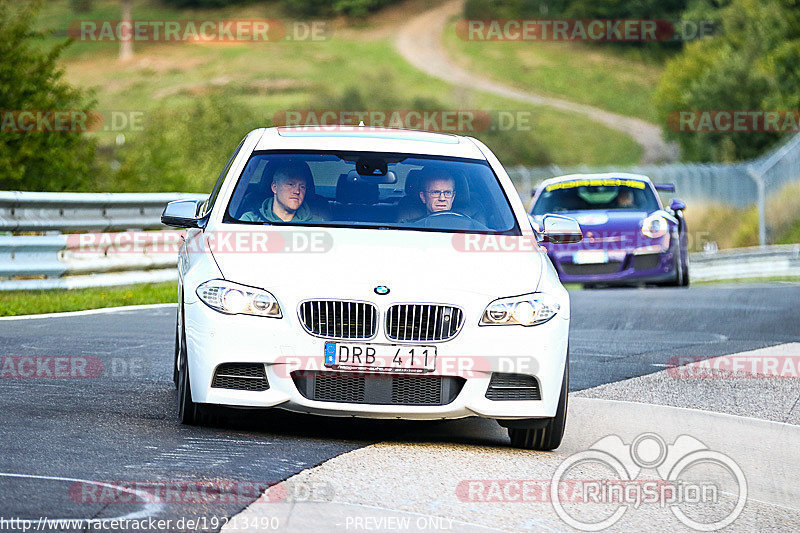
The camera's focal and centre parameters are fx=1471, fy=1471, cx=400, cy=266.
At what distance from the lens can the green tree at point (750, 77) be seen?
6184 cm

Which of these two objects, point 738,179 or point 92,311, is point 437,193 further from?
point 738,179

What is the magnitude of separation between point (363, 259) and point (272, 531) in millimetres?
2213

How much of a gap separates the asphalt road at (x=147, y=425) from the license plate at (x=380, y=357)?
423 millimetres

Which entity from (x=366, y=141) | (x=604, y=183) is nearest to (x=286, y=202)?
(x=366, y=141)

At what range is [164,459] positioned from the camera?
21.5ft

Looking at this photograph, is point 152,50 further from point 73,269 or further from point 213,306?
point 213,306

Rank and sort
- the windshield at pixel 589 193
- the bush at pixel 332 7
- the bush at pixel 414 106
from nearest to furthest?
the windshield at pixel 589 193 < the bush at pixel 414 106 < the bush at pixel 332 7

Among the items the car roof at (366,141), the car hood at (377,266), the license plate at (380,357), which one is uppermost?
the car roof at (366,141)

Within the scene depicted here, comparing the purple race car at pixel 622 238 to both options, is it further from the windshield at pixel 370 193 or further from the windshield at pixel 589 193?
the windshield at pixel 370 193

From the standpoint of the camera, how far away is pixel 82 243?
1617cm

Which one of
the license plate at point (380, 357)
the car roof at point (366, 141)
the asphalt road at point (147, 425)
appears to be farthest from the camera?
the car roof at point (366, 141)

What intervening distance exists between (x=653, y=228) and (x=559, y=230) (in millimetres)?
11246

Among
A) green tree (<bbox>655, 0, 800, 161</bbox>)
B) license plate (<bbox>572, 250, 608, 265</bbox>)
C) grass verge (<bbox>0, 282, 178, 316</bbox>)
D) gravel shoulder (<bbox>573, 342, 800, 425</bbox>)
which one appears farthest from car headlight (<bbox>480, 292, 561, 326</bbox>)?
green tree (<bbox>655, 0, 800, 161</bbox>)

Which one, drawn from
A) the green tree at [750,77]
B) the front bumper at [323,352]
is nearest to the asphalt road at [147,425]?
the front bumper at [323,352]
